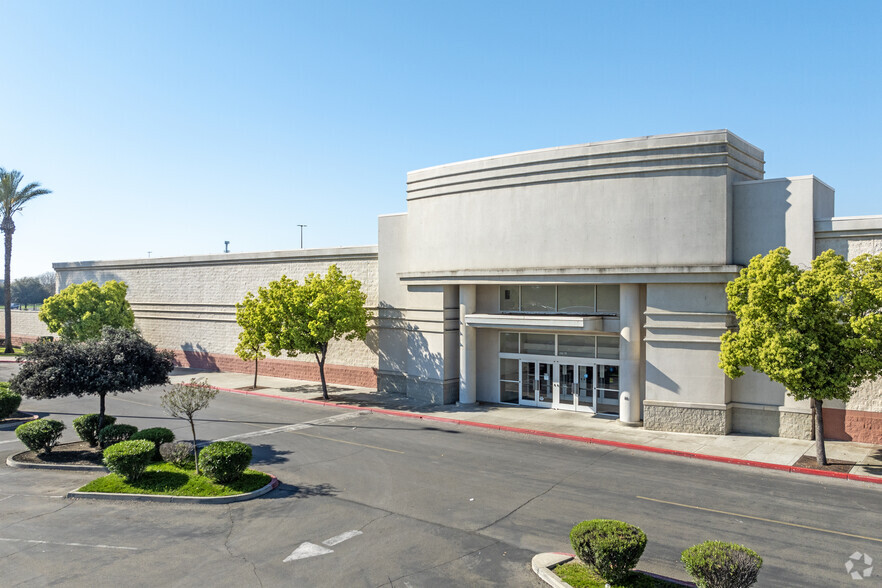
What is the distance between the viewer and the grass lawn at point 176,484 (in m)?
15.8

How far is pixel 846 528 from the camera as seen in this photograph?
528 inches

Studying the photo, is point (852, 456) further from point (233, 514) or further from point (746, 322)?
point (233, 514)

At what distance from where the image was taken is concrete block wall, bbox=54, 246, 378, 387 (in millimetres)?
34719

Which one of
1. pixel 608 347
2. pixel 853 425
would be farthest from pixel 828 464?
pixel 608 347

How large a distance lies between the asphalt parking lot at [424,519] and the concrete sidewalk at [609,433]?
103 cm

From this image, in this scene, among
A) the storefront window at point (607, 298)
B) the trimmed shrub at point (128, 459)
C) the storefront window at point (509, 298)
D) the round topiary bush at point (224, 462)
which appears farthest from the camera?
the storefront window at point (509, 298)

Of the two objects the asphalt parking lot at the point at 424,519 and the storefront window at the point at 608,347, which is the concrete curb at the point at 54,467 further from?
the storefront window at the point at 608,347

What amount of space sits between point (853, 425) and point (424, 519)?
15.6 metres

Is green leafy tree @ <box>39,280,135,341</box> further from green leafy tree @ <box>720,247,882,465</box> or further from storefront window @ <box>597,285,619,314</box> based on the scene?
Result: green leafy tree @ <box>720,247,882,465</box>

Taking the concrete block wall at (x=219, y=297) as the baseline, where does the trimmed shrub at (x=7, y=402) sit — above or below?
below

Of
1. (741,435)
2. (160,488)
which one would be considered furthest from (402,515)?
(741,435)

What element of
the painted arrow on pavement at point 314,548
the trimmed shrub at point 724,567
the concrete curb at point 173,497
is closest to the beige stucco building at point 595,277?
the trimmed shrub at point 724,567

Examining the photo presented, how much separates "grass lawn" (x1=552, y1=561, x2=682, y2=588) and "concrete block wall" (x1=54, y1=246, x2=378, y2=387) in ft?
76.5

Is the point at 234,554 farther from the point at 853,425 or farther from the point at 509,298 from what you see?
A: the point at 853,425
